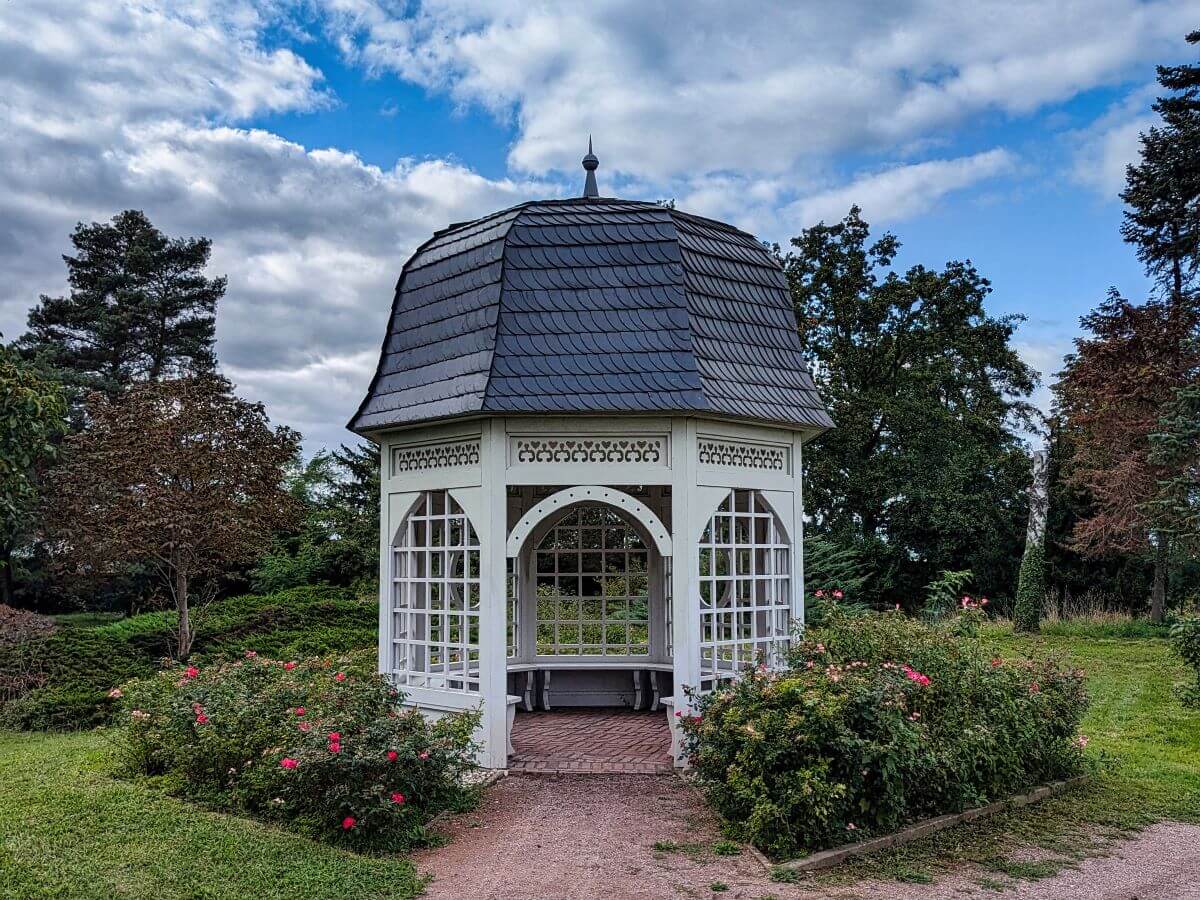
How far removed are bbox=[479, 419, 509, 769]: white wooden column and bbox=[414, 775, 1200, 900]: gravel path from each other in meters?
0.78

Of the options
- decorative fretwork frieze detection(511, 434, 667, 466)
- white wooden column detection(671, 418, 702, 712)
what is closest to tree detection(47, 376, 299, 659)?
decorative fretwork frieze detection(511, 434, 667, 466)

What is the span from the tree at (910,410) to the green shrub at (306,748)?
15.7 metres

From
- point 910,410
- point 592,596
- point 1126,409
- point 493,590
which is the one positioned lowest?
point 592,596

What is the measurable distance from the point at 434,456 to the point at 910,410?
16.0 metres

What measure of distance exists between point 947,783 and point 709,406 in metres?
3.04

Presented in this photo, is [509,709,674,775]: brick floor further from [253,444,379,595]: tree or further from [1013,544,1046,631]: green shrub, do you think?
[253,444,379,595]: tree

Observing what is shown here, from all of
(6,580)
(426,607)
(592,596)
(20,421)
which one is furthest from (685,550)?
(6,580)

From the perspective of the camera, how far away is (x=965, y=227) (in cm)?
1138

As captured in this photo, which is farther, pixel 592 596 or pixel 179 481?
pixel 179 481

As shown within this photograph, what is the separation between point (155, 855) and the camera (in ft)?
16.2

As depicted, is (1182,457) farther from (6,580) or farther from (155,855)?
(6,580)

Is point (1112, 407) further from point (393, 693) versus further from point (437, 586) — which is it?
point (393, 693)

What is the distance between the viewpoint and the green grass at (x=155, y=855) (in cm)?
448

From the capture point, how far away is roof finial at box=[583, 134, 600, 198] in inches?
351
